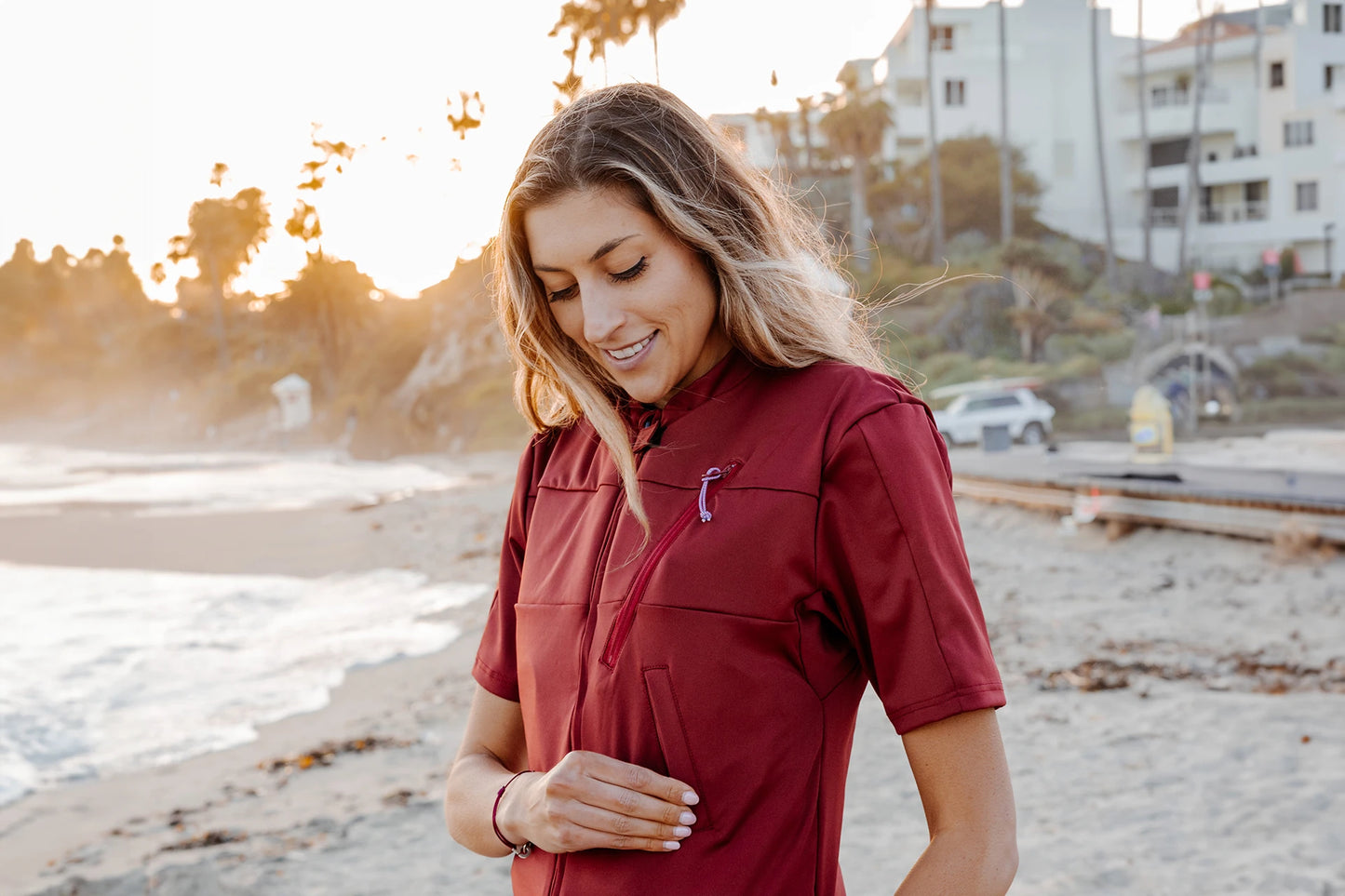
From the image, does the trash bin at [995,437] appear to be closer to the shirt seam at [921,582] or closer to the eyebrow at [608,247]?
the eyebrow at [608,247]

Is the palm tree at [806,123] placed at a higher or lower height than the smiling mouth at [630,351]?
higher

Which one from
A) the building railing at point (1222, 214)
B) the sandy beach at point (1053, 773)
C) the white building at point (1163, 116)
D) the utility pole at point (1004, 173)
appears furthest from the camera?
the building railing at point (1222, 214)

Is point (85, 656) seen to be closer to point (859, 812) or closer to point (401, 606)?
point (401, 606)

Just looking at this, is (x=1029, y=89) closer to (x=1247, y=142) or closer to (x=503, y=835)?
(x=1247, y=142)

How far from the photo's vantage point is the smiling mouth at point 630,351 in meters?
1.48

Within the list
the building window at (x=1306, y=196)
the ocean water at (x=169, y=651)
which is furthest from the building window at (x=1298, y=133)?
the ocean water at (x=169, y=651)

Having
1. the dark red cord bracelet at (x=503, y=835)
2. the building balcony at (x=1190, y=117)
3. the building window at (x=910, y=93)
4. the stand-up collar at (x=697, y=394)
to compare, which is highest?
the building window at (x=910, y=93)

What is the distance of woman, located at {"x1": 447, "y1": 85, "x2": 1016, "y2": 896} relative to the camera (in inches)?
48.5

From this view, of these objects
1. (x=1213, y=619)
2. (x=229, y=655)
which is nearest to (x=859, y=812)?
(x=1213, y=619)

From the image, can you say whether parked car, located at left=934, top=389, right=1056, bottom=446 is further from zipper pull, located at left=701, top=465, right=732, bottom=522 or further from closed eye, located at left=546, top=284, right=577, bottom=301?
zipper pull, located at left=701, top=465, right=732, bottom=522

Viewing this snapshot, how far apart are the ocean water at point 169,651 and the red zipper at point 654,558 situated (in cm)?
696

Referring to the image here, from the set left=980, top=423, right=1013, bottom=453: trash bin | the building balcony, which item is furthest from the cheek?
the building balcony

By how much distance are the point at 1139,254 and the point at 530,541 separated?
39.4 meters

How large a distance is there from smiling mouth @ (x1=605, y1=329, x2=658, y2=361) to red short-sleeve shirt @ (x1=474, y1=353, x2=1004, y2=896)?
6.7 inches
